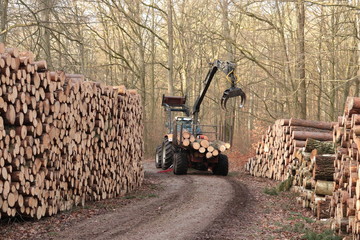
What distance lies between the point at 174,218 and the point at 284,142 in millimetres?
7947

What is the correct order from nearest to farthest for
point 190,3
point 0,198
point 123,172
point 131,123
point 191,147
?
point 0,198 → point 123,172 → point 131,123 → point 191,147 → point 190,3

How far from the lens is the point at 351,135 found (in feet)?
24.9

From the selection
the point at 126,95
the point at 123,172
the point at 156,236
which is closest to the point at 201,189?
the point at 123,172

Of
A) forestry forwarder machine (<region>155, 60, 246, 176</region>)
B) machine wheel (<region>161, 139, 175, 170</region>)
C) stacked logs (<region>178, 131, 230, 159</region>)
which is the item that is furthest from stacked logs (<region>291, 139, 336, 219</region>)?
machine wheel (<region>161, 139, 175, 170</region>)

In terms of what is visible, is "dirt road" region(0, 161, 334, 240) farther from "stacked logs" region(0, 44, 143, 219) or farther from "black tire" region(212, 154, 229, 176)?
"black tire" region(212, 154, 229, 176)

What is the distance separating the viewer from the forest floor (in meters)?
7.25

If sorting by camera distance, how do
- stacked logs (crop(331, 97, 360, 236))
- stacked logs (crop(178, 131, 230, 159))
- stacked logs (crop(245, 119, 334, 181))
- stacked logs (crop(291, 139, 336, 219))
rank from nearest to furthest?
stacked logs (crop(331, 97, 360, 236)) < stacked logs (crop(291, 139, 336, 219)) < stacked logs (crop(245, 119, 334, 181)) < stacked logs (crop(178, 131, 230, 159))

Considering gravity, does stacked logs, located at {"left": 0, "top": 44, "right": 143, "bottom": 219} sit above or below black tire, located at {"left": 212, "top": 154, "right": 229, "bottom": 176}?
above

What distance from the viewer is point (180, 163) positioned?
1658 cm

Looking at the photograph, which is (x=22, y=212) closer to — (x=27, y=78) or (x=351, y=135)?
(x=27, y=78)

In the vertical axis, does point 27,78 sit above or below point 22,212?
above

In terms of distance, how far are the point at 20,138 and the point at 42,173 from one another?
2.87 ft

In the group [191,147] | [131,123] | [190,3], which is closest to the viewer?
[131,123]

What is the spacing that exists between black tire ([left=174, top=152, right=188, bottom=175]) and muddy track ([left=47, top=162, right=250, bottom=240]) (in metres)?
3.78
